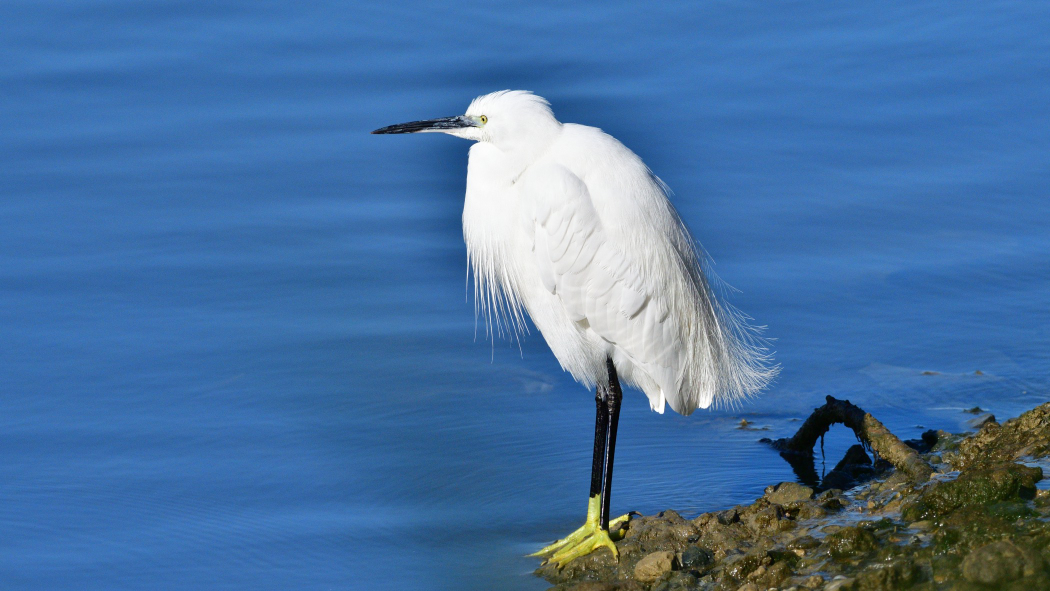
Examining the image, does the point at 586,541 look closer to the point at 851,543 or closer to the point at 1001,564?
the point at 851,543

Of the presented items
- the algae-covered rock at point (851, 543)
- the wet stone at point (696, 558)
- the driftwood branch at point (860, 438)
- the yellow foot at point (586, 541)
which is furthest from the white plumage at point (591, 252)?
the algae-covered rock at point (851, 543)

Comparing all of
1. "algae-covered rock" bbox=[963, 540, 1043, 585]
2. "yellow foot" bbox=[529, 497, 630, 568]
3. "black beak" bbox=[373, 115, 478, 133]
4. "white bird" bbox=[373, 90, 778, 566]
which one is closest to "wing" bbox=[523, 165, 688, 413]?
"white bird" bbox=[373, 90, 778, 566]

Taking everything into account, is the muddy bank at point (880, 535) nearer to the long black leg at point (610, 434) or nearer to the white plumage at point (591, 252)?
the long black leg at point (610, 434)

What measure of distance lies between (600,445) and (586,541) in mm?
450

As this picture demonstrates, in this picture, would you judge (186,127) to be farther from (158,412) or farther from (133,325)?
(158,412)

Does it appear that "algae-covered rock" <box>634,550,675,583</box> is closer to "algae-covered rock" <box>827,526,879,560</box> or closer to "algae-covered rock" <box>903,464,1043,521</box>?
"algae-covered rock" <box>827,526,879,560</box>

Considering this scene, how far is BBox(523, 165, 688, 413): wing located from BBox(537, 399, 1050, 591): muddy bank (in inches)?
24.3

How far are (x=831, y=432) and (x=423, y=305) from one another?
241 cm

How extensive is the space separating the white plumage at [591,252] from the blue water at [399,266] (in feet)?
1.93

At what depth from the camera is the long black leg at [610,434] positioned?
428 centimetres

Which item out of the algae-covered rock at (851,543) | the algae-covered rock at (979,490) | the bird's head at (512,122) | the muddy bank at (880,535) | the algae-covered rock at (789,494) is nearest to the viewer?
the muddy bank at (880,535)

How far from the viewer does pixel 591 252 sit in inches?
169

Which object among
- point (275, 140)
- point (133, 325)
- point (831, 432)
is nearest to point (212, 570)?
point (133, 325)

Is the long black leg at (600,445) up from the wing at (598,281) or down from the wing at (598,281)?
down
